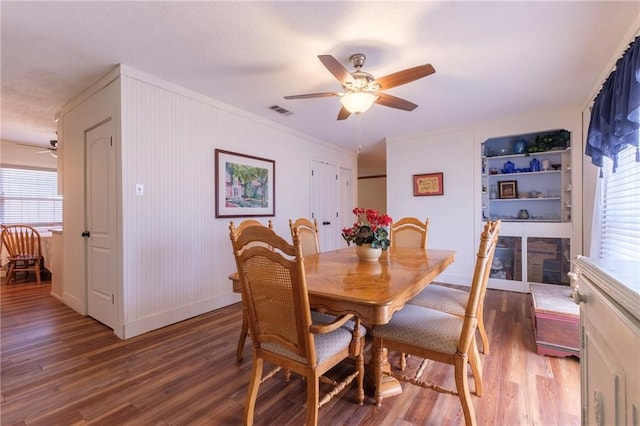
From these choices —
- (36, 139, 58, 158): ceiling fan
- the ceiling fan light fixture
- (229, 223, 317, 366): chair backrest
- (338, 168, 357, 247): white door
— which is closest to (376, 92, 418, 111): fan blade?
the ceiling fan light fixture

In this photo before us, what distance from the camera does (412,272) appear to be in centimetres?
170

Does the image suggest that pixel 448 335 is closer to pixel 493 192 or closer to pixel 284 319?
pixel 284 319

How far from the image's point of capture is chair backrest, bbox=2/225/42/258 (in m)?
4.38

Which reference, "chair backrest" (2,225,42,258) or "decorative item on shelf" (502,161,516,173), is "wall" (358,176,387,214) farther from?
"chair backrest" (2,225,42,258)

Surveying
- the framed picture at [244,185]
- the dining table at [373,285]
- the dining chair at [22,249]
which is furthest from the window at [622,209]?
the dining chair at [22,249]

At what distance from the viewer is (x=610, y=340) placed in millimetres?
728

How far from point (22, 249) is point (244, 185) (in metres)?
3.91

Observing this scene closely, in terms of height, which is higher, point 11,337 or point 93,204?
point 93,204

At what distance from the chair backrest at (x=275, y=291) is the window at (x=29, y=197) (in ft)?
20.0

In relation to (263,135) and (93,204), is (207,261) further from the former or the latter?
(263,135)

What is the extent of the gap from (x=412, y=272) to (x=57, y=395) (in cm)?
225

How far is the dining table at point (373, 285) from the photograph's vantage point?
1235 millimetres

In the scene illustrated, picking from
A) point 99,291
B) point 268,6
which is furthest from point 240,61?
point 99,291

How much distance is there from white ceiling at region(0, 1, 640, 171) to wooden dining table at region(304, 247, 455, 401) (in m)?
1.58
